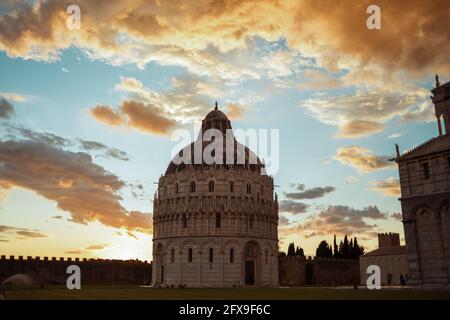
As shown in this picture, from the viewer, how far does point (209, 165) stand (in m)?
72.1

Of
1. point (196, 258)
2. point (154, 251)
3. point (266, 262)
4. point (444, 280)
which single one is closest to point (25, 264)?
point (154, 251)

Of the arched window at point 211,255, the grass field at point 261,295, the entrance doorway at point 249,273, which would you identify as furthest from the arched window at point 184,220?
the grass field at point 261,295

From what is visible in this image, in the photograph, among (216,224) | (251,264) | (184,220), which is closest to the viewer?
(216,224)

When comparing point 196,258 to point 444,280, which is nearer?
point 444,280

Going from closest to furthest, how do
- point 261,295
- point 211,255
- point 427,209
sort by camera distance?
point 261,295, point 427,209, point 211,255

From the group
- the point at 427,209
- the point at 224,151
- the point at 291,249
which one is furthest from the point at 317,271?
the point at 427,209

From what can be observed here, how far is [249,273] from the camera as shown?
230ft

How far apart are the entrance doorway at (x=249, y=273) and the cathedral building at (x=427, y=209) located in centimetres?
3016

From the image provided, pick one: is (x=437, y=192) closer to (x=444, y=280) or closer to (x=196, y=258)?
(x=444, y=280)

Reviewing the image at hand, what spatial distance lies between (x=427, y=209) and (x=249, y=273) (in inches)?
1308

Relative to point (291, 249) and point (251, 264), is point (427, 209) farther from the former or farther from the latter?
point (291, 249)

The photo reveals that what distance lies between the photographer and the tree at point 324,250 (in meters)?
111
